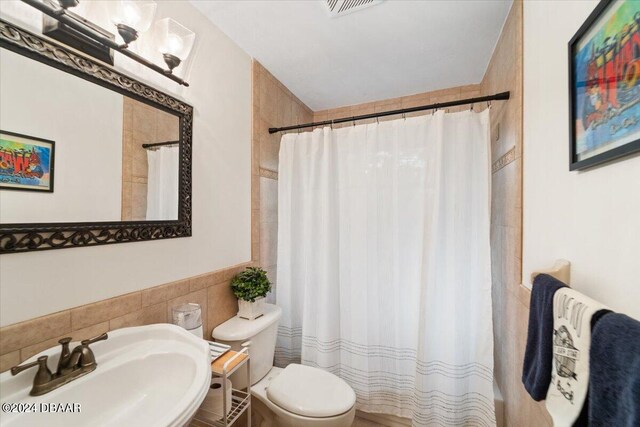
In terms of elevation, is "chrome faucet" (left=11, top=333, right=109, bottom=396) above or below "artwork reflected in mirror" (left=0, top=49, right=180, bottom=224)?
below

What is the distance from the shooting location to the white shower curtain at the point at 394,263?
4.69ft

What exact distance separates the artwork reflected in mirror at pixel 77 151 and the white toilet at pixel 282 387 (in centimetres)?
72

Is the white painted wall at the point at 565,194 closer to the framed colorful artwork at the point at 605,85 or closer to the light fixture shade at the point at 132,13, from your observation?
the framed colorful artwork at the point at 605,85

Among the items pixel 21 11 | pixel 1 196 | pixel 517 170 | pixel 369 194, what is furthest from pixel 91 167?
pixel 517 170

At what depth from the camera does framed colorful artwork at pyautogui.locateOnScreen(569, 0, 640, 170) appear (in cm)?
53

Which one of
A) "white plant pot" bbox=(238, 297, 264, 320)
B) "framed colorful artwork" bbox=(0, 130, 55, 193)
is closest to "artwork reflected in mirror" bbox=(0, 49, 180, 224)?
"framed colorful artwork" bbox=(0, 130, 55, 193)

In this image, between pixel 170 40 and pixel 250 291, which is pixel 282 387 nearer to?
pixel 250 291

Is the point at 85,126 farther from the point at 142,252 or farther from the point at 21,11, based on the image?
the point at 142,252

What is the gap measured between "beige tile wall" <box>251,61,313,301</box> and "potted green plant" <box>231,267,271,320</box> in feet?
0.76

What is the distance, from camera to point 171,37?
1.14 metres

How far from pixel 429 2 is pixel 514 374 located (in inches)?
76.7

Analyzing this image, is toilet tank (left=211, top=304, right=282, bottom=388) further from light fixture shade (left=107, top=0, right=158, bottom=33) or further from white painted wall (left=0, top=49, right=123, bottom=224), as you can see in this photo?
light fixture shade (left=107, top=0, right=158, bottom=33)

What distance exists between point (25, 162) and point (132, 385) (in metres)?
0.81

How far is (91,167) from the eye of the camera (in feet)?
3.04
